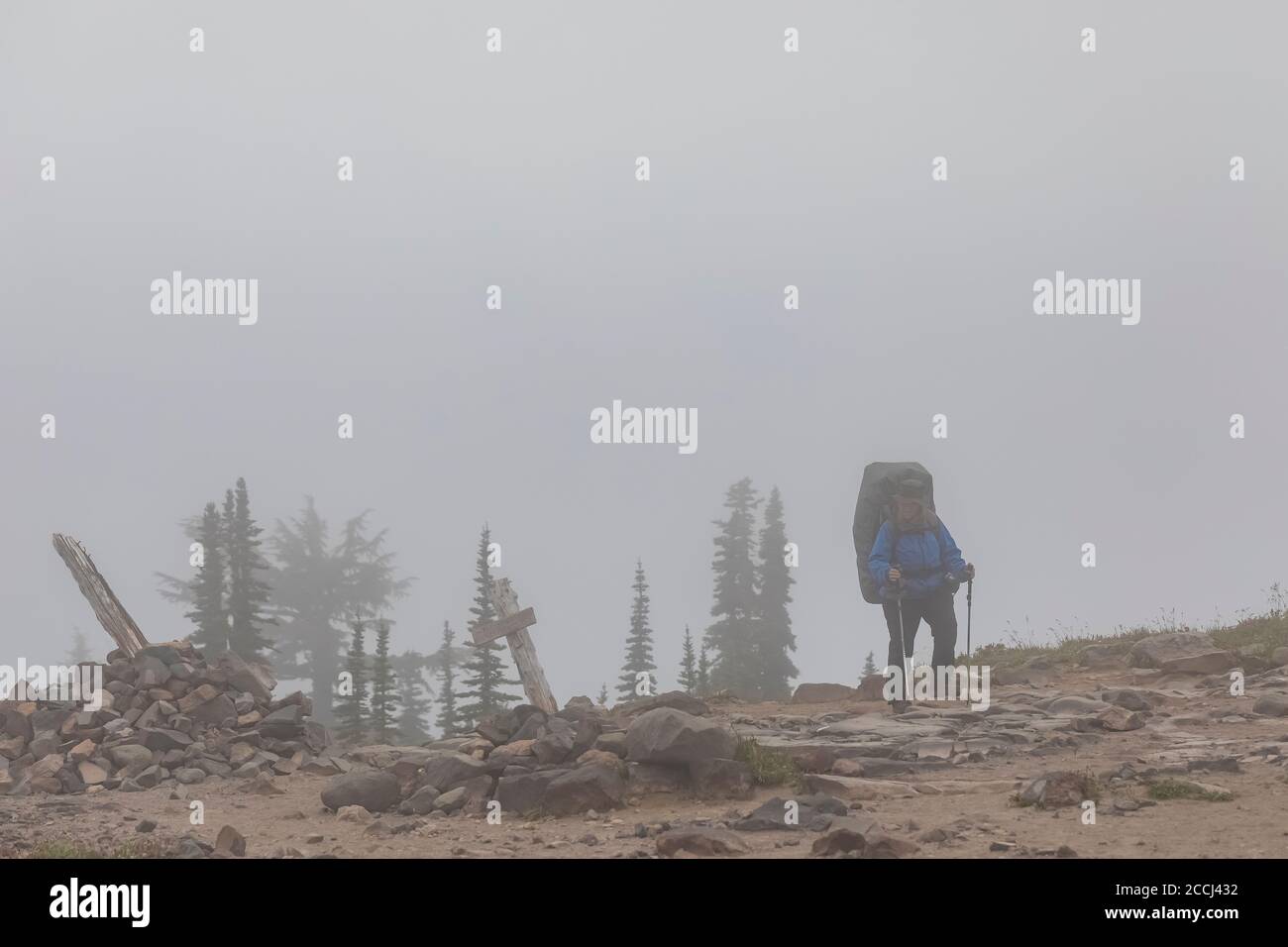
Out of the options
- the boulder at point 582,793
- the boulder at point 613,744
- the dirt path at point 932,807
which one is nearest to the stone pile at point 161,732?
the dirt path at point 932,807

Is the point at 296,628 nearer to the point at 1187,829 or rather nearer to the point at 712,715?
the point at 712,715

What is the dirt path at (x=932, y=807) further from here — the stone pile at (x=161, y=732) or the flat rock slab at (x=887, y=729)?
the stone pile at (x=161, y=732)

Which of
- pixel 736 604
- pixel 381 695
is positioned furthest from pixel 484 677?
pixel 736 604

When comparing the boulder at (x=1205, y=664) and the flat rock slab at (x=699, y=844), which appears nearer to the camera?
the flat rock slab at (x=699, y=844)

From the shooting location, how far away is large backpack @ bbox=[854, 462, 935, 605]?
71.6 feet

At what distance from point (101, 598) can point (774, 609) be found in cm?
2939

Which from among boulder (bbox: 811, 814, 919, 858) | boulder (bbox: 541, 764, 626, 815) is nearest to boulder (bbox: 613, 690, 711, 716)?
boulder (bbox: 541, 764, 626, 815)

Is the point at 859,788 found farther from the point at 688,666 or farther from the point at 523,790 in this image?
the point at 688,666

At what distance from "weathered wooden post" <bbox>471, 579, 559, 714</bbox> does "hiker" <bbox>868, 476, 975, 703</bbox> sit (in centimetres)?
556

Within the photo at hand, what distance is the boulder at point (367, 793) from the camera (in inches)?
557

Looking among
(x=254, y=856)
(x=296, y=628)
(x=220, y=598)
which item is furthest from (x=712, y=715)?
(x=296, y=628)

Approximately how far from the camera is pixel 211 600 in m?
39.3

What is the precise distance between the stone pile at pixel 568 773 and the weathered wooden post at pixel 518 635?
2832 millimetres

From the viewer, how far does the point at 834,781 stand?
42.5 ft
